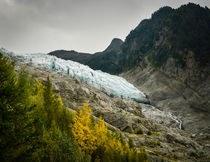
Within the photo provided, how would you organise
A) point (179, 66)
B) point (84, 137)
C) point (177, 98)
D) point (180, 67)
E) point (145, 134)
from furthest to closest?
point (179, 66) < point (180, 67) < point (177, 98) < point (145, 134) < point (84, 137)

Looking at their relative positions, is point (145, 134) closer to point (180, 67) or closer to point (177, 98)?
point (177, 98)

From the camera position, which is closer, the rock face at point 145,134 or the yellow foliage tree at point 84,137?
the yellow foliage tree at point 84,137

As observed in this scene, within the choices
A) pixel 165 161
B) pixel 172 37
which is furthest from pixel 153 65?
pixel 165 161

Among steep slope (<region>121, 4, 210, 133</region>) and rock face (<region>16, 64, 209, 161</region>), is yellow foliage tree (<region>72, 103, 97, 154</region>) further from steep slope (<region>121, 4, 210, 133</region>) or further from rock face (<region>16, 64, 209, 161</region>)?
steep slope (<region>121, 4, 210, 133</region>)

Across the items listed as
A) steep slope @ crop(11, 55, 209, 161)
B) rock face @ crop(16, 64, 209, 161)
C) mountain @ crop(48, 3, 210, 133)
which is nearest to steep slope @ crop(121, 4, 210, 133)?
mountain @ crop(48, 3, 210, 133)

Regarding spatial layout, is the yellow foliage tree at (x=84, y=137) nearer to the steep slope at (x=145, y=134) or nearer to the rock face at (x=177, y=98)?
the steep slope at (x=145, y=134)

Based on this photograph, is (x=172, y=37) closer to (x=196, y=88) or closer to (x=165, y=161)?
(x=196, y=88)

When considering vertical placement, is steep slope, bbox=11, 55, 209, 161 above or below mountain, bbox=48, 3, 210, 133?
below

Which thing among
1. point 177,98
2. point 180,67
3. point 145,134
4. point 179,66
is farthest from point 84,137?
point 179,66

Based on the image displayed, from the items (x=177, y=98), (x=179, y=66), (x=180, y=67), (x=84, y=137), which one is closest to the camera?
(x=84, y=137)

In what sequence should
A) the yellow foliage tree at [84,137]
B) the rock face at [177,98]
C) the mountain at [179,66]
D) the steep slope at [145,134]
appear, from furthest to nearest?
the mountain at [179,66] < the rock face at [177,98] < the steep slope at [145,134] < the yellow foliage tree at [84,137]

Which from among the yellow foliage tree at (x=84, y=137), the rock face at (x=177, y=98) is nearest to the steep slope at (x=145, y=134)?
the yellow foliage tree at (x=84, y=137)

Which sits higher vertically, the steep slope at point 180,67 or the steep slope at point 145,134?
the steep slope at point 180,67

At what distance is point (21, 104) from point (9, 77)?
201 cm
